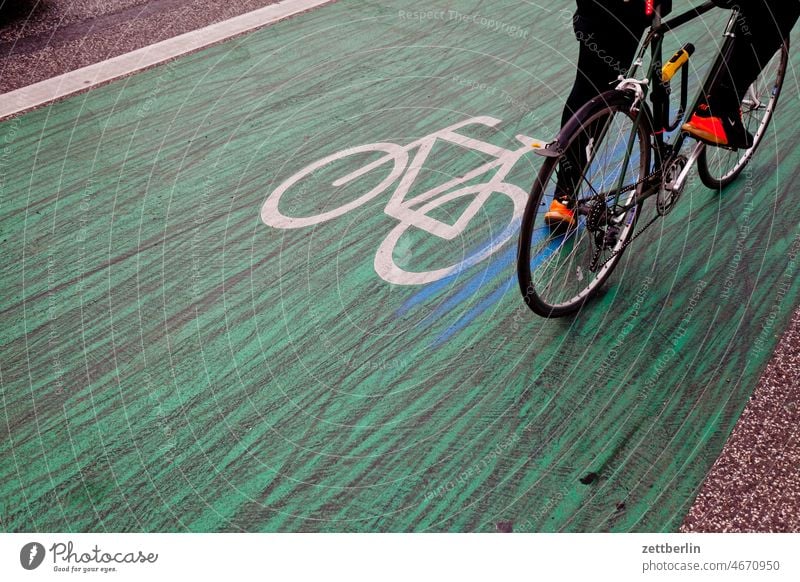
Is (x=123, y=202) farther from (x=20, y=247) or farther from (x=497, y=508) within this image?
(x=497, y=508)

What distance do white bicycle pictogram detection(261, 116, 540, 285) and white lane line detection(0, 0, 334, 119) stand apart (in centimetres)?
184

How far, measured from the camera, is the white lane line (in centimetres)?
479

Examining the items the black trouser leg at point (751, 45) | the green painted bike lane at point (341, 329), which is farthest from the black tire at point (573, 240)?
the black trouser leg at point (751, 45)

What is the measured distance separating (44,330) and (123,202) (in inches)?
37.2

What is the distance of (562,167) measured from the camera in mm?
3209

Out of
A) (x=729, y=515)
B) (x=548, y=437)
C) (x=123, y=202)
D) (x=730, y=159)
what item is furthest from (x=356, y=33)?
(x=729, y=515)

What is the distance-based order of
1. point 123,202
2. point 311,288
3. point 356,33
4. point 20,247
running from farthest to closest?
point 356,33
point 123,202
point 20,247
point 311,288

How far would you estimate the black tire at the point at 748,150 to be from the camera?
378 centimetres

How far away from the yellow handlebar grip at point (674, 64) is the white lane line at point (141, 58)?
3.48m

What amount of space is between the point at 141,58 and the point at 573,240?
3.28 m

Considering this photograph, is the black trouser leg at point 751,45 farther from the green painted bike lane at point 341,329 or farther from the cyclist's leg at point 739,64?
the green painted bike lane at point 341,329

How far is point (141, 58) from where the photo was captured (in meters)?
5.22

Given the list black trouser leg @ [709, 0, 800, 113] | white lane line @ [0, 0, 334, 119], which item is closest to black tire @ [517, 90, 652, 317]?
black trouser leg @ [709, 0, 800, 113]

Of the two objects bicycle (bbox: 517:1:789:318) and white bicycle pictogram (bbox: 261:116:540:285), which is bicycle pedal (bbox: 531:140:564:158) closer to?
Result: bicycle (bbox: 517:1:789:318)
